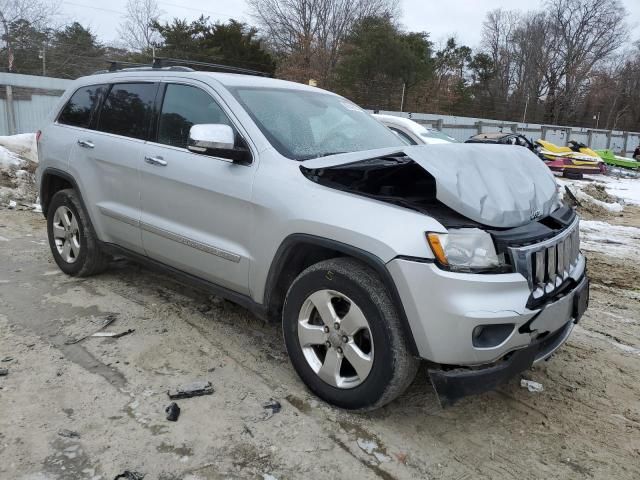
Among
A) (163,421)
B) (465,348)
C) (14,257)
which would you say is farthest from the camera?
(14,257)

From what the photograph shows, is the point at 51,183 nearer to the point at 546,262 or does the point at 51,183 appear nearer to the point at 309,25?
the point at 546,262

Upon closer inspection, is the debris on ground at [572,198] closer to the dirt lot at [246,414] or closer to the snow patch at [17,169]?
the dirt lot at [246,414]

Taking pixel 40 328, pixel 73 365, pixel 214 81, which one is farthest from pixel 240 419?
pixel 214 81

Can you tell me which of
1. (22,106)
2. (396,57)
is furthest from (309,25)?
(22,106)

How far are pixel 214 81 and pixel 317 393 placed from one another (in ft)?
7.21

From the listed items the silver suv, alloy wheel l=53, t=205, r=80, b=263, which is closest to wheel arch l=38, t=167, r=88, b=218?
alloy wheel l=53, t=205, r=80, b=263

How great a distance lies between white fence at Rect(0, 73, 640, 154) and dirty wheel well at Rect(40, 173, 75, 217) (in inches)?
152

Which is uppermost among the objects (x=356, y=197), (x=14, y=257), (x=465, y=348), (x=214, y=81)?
(x=214, y=81)

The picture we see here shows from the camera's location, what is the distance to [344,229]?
2789 millimetres

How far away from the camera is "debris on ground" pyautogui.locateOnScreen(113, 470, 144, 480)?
96.8 inches

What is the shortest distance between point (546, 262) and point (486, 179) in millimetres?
526

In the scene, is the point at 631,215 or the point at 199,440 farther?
the point at 631,215

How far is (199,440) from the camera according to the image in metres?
2.76

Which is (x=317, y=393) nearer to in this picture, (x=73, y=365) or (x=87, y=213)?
(x=73, y=365)
